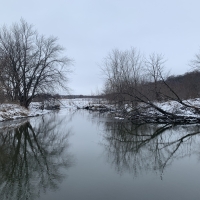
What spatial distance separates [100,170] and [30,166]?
6.46 feet

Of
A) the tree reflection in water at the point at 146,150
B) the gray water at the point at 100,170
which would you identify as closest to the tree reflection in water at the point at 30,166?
the gray water at the point at 100,170

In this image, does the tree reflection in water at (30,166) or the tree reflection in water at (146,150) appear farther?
the tree reflection in water at (146,150)

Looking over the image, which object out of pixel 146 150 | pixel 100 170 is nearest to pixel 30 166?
pixel 100 170

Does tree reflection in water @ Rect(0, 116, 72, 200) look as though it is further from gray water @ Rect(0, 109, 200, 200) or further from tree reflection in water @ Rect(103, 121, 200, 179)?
tree reflection in water @ Rect(103, 121, 200, 179)

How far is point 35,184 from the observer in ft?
15.8

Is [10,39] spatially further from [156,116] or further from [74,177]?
[74,177]

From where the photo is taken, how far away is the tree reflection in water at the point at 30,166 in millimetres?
4586

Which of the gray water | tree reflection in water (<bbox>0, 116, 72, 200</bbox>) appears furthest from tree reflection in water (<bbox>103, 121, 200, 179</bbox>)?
tree reflection in water (<bbox>0, 116, 72, 200</bbox>)

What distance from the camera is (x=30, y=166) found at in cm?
610

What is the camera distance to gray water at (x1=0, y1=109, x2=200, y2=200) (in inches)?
174

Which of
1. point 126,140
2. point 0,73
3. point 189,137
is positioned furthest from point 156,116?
point 0,73

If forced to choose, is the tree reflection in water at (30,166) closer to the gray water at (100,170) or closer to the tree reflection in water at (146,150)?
the gray water at (100,170)

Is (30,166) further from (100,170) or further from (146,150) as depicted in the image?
(146,150)

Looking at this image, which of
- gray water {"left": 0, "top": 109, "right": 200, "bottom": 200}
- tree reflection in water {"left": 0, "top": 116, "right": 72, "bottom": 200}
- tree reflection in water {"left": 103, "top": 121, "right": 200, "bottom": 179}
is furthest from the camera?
tree reflection in water {"left": 103, "top": 121, "right": 200, "bottom": 179}
